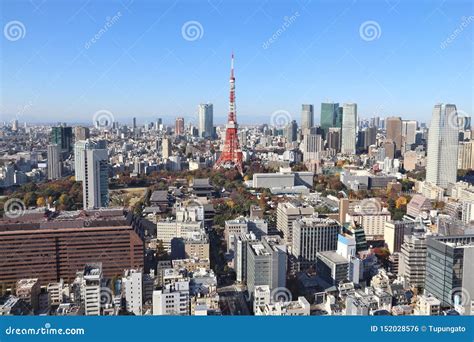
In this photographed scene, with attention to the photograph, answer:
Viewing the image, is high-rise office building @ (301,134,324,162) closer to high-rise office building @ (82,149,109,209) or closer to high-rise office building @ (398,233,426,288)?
high-rise office building @ (82,149,109,209)

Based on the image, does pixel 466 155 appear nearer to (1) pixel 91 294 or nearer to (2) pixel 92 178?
(2) pixel 92 178

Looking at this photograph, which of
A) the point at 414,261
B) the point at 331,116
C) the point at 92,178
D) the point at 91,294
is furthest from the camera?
the point at 331,116

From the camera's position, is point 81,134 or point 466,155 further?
point 466,155

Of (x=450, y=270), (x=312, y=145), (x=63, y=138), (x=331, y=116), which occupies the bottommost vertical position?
(x=450, y=270)

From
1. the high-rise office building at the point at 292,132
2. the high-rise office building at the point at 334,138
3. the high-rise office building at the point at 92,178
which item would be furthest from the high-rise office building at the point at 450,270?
the high-rise office building at the point at 292,132

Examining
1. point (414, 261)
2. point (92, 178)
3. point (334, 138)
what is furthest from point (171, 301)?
point (334, 138)

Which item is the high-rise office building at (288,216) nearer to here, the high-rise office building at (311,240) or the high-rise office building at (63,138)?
the high-rise office building at (311,240)

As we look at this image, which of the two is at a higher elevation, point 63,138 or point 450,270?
point 63,138
